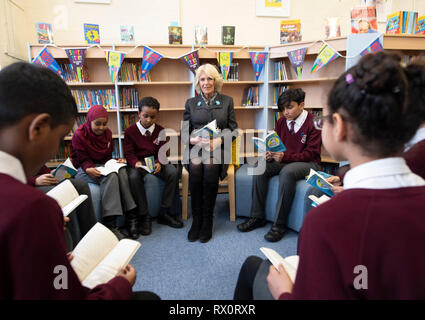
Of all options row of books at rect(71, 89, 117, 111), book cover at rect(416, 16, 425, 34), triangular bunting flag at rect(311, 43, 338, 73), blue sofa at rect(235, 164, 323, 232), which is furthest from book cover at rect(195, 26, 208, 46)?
book cover at rect(416, 16, 425, 34)

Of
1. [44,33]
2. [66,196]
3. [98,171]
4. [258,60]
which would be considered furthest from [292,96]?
[44,33]

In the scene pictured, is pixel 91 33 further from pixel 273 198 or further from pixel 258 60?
pixel 273 198

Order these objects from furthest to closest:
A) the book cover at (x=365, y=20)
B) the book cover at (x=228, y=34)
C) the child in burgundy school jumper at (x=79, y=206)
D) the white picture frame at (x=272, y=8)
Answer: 1. the white picture frame at (x=272, y=8)
2. the book cover at (x=228, y=34)
3. the book cover at (x=365, y=20)
4. the child in burgundy school jumper at (x=79, y=206)

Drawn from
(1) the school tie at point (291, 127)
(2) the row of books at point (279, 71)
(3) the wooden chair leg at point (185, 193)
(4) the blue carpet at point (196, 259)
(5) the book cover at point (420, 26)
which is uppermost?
(5) the book cover at point (420, 26)

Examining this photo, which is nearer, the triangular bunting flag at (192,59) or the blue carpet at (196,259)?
the blue carpet at (196,259)

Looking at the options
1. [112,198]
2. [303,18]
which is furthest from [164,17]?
[112,198]

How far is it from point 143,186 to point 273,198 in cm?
114

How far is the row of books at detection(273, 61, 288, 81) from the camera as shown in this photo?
130 inches

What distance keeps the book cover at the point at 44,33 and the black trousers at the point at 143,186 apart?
5.88ft

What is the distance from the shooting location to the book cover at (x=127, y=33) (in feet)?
10.3

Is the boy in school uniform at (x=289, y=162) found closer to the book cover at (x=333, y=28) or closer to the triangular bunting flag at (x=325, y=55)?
the triangular bunting flag at (x=325, y=55)

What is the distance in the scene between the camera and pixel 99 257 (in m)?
1.00

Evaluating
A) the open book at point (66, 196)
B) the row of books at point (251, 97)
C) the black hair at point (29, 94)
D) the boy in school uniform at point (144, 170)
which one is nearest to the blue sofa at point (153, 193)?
the boy in school uniform at point (144, 170)

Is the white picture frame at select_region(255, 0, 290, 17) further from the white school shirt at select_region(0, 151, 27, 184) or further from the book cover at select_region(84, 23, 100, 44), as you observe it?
the white school shirt at select_region(0, 151, 27, 184)
